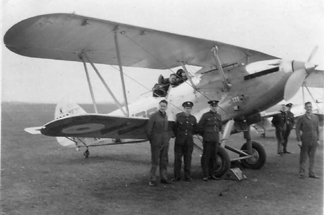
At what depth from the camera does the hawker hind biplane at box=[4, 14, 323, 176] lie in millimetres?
5398

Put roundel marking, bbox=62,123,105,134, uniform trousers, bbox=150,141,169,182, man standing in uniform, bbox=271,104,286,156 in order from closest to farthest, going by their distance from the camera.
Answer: roundel marking, bbox=62,123,105,134 → uniform trousers, bbox=150,141,169,182 → man standing in uniform, bbox=271,104,286,156

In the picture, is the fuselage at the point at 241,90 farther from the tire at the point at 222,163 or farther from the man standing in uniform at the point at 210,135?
the tire at the point at 222,163

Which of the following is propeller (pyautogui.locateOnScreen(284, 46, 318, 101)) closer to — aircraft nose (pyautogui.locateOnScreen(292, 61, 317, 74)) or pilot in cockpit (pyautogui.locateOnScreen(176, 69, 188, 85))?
aircraft nose (pyautogui.locateOnScreen(292, 61, 317, 74))

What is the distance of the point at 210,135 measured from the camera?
6363 millimetres

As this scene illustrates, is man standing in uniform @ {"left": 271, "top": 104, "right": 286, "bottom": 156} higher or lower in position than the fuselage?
lower

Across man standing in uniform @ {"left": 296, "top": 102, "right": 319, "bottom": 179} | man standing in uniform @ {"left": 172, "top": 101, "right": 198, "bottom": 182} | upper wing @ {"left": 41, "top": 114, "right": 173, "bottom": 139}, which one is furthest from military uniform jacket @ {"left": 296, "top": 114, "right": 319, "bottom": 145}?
upper wing @ {"left": 41, "top": 114, "right": 173, "bottom": 139}

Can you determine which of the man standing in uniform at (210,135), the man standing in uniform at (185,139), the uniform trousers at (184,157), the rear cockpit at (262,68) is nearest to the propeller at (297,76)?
the rear cockpit at (262,68)

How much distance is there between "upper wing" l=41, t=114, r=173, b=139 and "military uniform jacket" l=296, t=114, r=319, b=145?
3231 millimetres

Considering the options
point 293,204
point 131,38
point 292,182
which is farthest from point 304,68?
point 131,38

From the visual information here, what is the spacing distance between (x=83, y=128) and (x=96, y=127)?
11.5 inches

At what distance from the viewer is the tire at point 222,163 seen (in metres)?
6.42

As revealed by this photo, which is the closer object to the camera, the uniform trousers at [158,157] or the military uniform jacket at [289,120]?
the uniform trousers at [158,157]

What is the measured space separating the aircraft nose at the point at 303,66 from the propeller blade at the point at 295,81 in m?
0.06

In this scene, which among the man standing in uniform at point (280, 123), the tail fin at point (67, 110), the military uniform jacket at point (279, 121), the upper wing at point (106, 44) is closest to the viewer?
the upper wing at point (106, 44)
